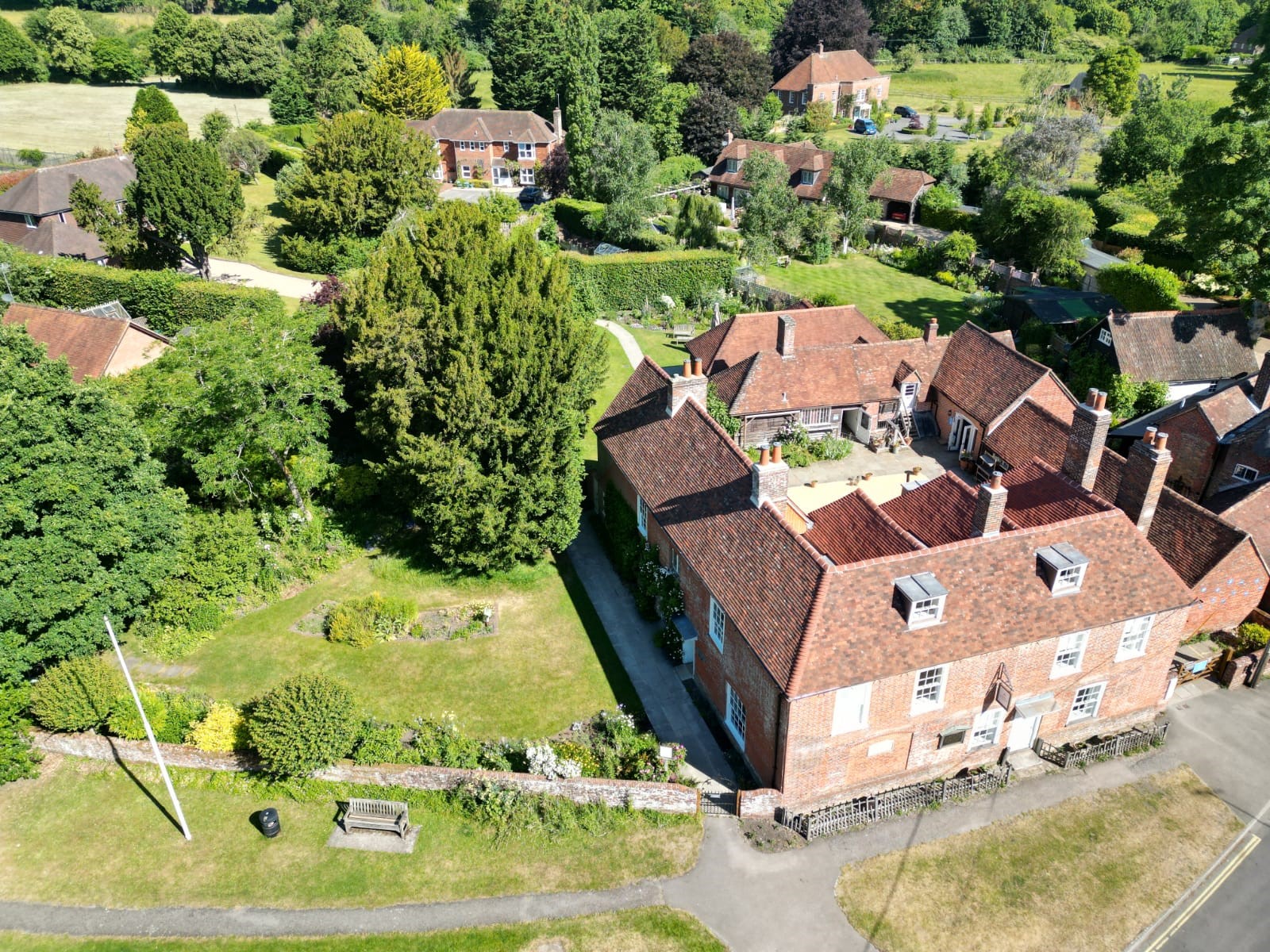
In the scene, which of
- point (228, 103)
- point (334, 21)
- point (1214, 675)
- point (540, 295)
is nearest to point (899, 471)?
point (1214, 675)

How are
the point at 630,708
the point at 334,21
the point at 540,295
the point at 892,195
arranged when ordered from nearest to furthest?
the point at 630,708 < the point at 540,295 < the point at 892,195 < the point at 334,21

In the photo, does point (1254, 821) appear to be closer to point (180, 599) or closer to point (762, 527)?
point (762, 527)

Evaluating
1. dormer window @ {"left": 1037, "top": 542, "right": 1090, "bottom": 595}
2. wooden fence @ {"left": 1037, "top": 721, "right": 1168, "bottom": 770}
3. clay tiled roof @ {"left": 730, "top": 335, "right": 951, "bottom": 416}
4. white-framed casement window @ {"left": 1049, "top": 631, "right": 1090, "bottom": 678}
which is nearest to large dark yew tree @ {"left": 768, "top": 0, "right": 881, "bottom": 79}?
→ clay tiled roof @ {"left": 730, "top": 335, "right": 951, "bottom": 416}

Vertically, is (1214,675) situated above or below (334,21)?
below

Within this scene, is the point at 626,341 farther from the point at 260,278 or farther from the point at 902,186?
the point at 902,186

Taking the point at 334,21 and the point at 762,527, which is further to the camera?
the point at 334,21

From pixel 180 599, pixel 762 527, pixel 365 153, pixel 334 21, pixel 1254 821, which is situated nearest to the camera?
pixel 1254 821

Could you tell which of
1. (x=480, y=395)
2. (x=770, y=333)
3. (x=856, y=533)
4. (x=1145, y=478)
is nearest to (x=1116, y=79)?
(x=770, y=333)

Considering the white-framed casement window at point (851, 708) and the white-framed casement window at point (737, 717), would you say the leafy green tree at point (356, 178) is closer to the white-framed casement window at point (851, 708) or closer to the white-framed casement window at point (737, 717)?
the white-framed casement window at point (737, 717)
